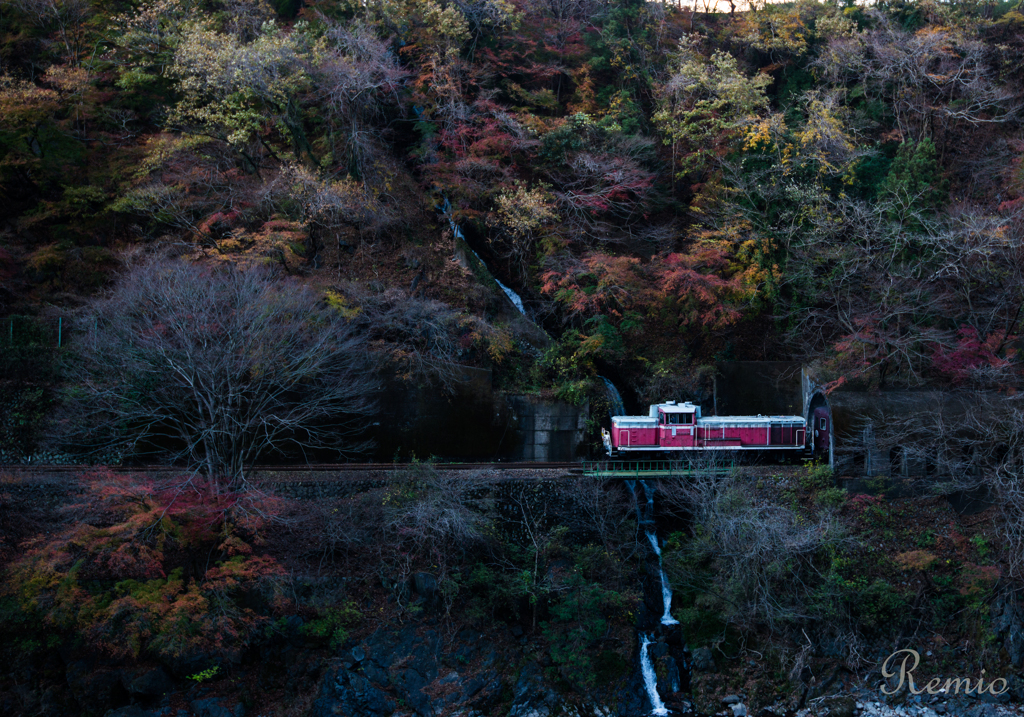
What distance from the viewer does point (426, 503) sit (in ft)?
61.2

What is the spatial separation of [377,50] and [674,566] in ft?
66.3

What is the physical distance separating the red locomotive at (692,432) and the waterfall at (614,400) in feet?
6.43

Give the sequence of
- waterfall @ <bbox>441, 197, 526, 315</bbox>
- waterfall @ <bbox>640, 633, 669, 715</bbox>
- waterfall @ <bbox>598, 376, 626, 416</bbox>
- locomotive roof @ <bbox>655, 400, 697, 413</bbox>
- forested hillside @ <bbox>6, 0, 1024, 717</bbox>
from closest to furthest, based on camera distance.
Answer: forested hillside @ <bbox>6, 0, 1024, 717</bbox>, waterfall @ <bbox>640, 633, 669, 715</bbox>, locomotive roof @ <bbox>655, 400, 697, 413</bbox>, waterfall @ <bbox>598, 376, 626, 416</bbox>, waterfall @ <bbox>441, 197, 526, 315</bbox>

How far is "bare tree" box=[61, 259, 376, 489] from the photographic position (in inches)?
681

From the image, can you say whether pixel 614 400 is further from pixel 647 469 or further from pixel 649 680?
pixel 649 680

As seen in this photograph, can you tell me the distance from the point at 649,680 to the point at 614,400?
8.78 metres

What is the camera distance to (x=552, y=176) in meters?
26.1

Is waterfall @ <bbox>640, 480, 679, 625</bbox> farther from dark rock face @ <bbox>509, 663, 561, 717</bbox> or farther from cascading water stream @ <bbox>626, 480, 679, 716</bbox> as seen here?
dark rock face @ <bbox>509, 663, 561, 717</bbox>

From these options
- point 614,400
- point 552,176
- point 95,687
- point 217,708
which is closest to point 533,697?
point 217,708

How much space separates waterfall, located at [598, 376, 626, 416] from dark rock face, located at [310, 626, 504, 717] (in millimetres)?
8688

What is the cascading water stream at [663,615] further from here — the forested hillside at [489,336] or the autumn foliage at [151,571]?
the autumn foliage at [151,571]

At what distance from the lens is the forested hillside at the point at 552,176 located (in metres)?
22.3

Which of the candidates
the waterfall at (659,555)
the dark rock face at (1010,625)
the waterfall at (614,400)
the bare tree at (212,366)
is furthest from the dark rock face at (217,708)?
the dark rock face at (1010,625)

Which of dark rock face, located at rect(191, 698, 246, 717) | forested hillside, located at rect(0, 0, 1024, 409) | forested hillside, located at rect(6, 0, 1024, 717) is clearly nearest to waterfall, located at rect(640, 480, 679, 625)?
forested hillside, located at rect(6, 0, 1024, 717)
